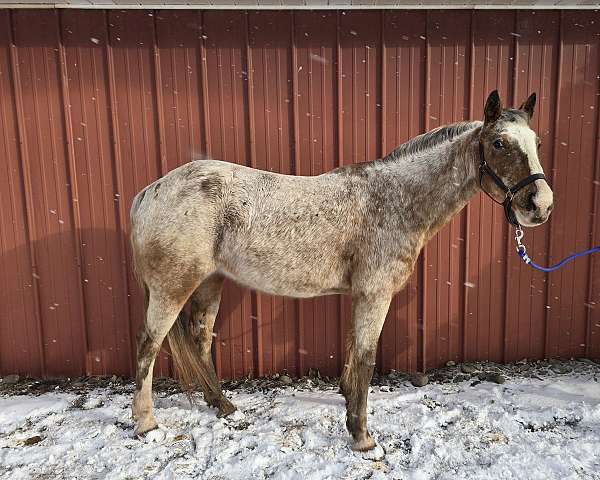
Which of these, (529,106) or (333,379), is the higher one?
(529,106)

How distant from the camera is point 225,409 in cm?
312

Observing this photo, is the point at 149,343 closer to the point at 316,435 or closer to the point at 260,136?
the point at 316,435

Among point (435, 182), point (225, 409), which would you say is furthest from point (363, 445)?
point (435, 182)

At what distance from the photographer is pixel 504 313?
12.4 feet

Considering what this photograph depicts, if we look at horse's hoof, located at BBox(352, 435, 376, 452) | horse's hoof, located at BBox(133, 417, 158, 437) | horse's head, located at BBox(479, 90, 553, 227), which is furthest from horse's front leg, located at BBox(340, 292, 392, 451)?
horse's hoof, located at BBox(133, 417, 158, 437)

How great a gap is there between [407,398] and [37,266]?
128 inches

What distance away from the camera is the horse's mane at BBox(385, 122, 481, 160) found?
2.70m

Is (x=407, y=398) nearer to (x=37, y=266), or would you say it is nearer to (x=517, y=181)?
(x=517, y=181)

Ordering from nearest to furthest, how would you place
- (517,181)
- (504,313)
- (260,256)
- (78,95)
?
(517,181) < (260,256) < (78,95) < (504,313)

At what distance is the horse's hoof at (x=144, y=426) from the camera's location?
2873 mm

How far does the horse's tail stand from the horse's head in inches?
87.8

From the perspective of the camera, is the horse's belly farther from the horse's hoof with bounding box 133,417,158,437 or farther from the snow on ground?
the horse's hoof with bounding box 133,417,158,437

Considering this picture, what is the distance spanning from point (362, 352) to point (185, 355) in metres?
1.23

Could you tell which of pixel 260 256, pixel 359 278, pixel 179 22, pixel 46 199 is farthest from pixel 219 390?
pixel 179 22
